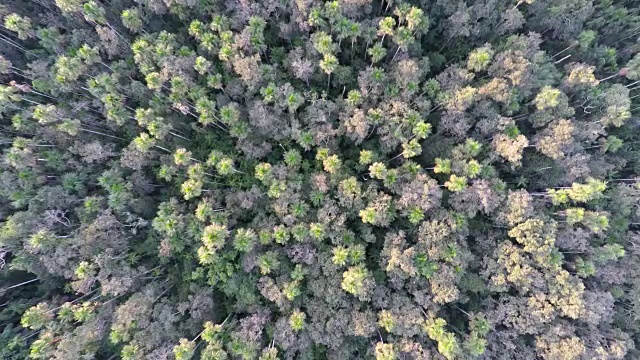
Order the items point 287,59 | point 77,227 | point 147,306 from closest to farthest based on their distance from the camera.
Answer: point 147,306, point 77,227, point 287,59

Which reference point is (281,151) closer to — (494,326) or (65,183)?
(65,183)

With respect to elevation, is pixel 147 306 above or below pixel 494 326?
above

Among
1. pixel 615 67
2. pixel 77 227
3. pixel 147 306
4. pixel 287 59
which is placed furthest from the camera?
pixel 615 67

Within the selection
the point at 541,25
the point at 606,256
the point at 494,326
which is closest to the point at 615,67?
the point at 541,25

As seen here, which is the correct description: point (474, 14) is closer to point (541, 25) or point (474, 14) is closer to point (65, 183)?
point (541, 25)

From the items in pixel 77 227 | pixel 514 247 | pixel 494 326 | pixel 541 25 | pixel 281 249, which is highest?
pixel 541 25

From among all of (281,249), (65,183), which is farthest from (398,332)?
(65,183)

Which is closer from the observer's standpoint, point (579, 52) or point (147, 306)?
point (147, 306)
